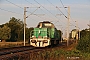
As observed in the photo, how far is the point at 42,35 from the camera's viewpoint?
37781mm

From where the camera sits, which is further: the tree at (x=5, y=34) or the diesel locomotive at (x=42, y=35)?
the tree at (x=5, y=34)

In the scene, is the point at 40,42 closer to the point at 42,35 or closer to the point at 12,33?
the point at 42,35

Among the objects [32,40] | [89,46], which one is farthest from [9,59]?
[32,40]

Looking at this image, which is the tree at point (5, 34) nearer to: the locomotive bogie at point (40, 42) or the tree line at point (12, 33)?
the tree line at point (12, 33)

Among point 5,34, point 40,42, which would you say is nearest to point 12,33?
point 5,34

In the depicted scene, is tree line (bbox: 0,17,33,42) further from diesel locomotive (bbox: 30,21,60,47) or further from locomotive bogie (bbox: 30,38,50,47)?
locomotive bogie (bbox: 30,38,50,47)

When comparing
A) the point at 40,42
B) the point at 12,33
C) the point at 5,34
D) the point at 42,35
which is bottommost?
the point at 40,42

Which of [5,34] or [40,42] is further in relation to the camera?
[5,34]

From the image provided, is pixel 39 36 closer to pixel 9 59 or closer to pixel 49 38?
pixel 49 38

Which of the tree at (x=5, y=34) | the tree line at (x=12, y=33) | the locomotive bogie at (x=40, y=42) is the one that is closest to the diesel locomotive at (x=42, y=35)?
the locomotive bogie at (x=40, y=42)

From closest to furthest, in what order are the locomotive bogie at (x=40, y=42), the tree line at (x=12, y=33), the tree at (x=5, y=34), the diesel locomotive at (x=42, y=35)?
1. the locomotive bogie at (x=40, y=42)
2. the diesel locomotive at (x=42, y=35)
3. the tree at (x=5, y=34)
4. the tree line at (x=12, y=33)

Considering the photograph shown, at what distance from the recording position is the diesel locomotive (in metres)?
36.1

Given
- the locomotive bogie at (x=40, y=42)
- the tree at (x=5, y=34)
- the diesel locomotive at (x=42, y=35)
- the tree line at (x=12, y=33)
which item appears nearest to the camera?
the locomotive bogie at (x=40, y=42)

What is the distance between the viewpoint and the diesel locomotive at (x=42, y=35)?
36125 millimetres
